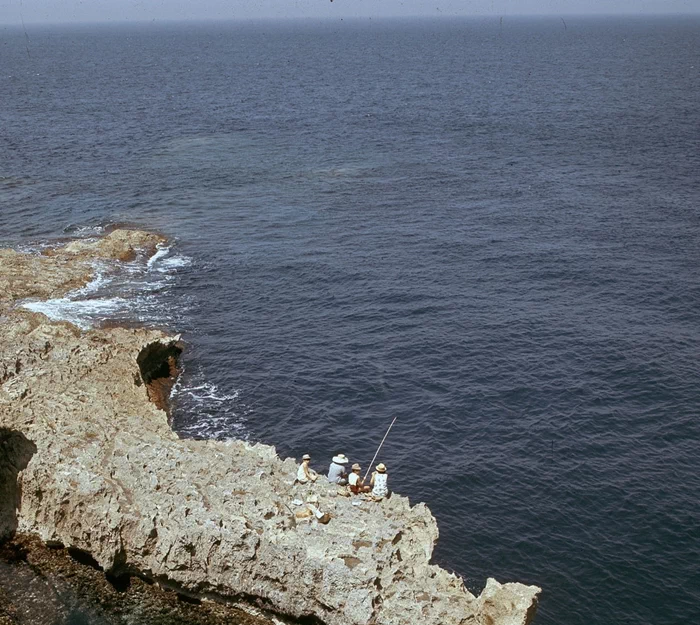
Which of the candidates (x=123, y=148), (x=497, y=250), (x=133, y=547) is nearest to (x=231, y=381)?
(x=133, y=547)

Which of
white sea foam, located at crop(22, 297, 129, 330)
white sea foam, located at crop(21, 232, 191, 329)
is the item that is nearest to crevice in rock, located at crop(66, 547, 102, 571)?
white sea foam, located at crop(22, 297, 129, 330)

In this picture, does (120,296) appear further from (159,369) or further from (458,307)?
(458,307)

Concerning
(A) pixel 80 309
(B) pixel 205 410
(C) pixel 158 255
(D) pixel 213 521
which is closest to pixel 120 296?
(A) pixel 80 309

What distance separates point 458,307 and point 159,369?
21.1 meters

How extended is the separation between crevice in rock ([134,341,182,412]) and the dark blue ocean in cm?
100

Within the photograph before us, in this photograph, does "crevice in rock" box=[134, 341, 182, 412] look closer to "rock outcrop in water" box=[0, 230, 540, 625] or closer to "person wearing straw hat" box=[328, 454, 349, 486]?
"rock outcrop in water" box=[0, 230, 540, 625]

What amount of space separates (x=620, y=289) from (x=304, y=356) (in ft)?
77.7

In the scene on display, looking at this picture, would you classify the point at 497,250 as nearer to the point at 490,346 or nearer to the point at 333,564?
the point at 490,346

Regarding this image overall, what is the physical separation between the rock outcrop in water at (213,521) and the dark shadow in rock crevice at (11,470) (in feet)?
0.17

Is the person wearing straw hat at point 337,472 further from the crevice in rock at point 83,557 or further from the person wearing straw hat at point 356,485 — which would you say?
the crevice in rock at point 83,557

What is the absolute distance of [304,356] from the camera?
169 ft

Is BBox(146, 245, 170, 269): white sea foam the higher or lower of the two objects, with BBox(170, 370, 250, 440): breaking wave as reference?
higher

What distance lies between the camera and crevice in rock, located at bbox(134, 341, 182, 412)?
152ft

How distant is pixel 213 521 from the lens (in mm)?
28688
